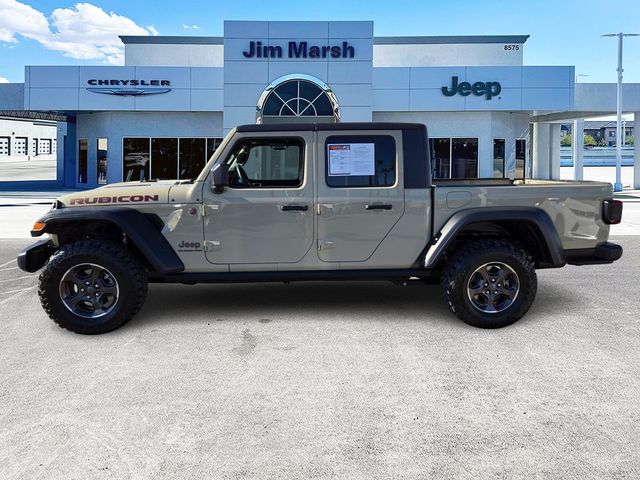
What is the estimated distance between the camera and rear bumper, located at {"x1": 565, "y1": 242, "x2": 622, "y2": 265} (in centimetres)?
605

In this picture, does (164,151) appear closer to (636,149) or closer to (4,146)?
(636,149)

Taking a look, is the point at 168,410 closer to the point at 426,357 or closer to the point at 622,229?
the point at 426,357

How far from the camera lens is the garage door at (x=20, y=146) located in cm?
8038

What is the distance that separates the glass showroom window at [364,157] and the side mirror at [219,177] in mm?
936

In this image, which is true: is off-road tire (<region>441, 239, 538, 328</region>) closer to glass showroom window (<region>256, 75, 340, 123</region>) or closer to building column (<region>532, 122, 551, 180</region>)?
glass showroom window (<region>256, 75, 340, 123</region>)

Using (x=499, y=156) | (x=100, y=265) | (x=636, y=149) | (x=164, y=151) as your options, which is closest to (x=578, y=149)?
(x=636, y=149)

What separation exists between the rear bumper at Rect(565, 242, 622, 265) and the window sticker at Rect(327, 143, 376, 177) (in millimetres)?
2147

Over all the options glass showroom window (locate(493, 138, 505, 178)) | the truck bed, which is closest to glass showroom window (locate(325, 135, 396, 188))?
the truck bed

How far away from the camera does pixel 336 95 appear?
88.1 feet

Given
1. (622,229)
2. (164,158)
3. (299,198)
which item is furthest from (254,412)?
(164,158)

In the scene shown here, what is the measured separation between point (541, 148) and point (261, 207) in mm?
36409

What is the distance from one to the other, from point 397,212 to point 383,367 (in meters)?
1.64

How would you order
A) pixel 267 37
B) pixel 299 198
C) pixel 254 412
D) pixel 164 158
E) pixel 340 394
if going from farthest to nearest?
1. pixel 164 158
2. pixel 267 37
3. pixel 299 198
4. pixel 340 394
5. pixel 254 412

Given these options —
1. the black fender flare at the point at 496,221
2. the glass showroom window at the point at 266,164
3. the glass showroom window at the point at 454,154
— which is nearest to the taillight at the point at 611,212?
the black fender flare at the point at 496,221
